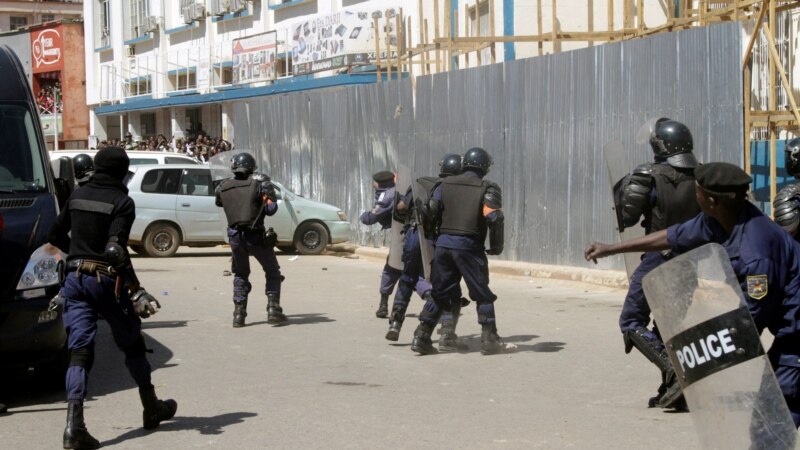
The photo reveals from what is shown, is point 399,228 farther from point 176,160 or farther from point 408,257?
point 176,160

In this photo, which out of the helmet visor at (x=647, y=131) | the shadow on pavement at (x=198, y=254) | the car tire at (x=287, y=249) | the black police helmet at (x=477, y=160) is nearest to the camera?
the helmet visor at (x=647, y=131)

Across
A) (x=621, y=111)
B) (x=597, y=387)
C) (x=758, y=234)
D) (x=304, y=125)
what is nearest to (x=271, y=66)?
(x=304, y=125)

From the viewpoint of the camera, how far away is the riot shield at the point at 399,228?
1130 cm

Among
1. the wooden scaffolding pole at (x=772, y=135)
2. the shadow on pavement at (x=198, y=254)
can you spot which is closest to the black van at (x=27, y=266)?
the wooden scaffolding pole at (x=772, y=135)

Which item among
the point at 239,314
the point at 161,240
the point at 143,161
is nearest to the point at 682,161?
the point at 239,314

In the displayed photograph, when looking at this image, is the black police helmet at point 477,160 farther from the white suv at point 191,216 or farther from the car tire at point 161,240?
the car tire at point 161,240

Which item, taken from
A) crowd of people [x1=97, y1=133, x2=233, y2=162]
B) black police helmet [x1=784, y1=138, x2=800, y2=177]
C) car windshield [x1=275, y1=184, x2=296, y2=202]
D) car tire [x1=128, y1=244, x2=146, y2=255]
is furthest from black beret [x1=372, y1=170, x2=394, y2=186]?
crowd of people [x1=97, y1=133, x2=233, y2=162]

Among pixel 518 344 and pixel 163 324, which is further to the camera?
pixel 163 324

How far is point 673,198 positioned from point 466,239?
2.46 m

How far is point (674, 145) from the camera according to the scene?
8.07m

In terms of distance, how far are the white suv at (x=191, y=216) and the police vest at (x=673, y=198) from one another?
13.6 meters

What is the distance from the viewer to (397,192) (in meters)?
11.4

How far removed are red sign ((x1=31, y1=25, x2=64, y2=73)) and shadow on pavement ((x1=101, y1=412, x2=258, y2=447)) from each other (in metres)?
45.9

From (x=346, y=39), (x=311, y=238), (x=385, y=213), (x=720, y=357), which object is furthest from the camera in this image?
(x=346, y=39)
